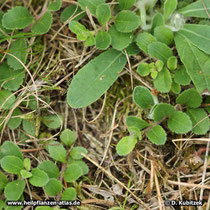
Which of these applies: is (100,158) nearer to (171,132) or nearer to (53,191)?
(53,191)

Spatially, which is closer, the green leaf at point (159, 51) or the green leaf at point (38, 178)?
the green leaf at point (38, 178)

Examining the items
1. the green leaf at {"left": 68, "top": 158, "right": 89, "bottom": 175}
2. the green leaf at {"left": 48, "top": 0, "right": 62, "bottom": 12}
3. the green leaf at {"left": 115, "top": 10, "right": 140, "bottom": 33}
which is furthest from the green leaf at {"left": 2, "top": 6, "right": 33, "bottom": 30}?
the green leaf at {"left": 68, "top": 158, "right": 89, "bottom": 175}

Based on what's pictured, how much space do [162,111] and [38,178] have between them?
0.91 meters

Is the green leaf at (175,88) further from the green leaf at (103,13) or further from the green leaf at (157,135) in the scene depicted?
the green leaf at (103,13)

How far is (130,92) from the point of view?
2.26 meters

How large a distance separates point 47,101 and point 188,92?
978 millimetres

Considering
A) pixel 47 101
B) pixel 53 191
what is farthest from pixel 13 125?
pixel 53 191

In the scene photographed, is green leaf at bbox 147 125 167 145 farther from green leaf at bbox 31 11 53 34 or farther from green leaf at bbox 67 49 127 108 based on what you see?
green leaf at bbox 31 11 53 34

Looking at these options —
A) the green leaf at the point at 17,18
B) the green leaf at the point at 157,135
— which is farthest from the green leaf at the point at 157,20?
the green leaf at the point at 17,18

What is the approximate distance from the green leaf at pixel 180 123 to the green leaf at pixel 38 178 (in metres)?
0.87

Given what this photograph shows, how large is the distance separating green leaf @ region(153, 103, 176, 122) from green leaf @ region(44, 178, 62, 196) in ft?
2.52

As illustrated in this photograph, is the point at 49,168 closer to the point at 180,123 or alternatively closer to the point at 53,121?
the point at 53,121

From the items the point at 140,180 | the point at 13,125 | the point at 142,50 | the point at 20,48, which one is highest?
the point at 20,48

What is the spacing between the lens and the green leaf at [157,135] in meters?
2.00
